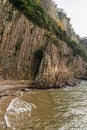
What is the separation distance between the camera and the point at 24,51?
6088 centimetres

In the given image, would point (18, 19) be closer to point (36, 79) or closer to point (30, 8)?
point (30, 8)

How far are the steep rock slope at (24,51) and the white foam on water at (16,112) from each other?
18.9 m

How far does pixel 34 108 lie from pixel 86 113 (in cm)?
693

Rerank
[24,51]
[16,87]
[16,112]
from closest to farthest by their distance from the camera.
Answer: [16,112] → [16,87] → [24,51]

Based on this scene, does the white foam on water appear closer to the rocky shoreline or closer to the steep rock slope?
the rocky shoreline

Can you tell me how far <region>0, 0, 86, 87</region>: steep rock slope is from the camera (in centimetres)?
5500

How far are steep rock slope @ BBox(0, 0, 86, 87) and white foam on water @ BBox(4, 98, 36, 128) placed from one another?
18.9 metres

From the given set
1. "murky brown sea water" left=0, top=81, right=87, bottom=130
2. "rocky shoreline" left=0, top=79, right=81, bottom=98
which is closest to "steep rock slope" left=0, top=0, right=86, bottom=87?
"rocky shoreline" left=0, top=79, right=81, bottom=98

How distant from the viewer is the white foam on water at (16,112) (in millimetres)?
25997

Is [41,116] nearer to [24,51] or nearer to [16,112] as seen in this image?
[16,112]

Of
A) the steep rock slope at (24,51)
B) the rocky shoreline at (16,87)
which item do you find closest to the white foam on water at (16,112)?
the rocky shoreline at (16,87)

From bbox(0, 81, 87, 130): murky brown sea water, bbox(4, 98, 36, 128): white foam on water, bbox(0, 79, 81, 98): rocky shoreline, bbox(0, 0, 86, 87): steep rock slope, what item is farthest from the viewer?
bbox(0, 0, 86, 87): steep rock slope

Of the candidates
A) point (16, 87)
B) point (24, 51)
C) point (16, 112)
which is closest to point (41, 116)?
point (16, 112)

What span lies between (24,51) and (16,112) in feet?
105
